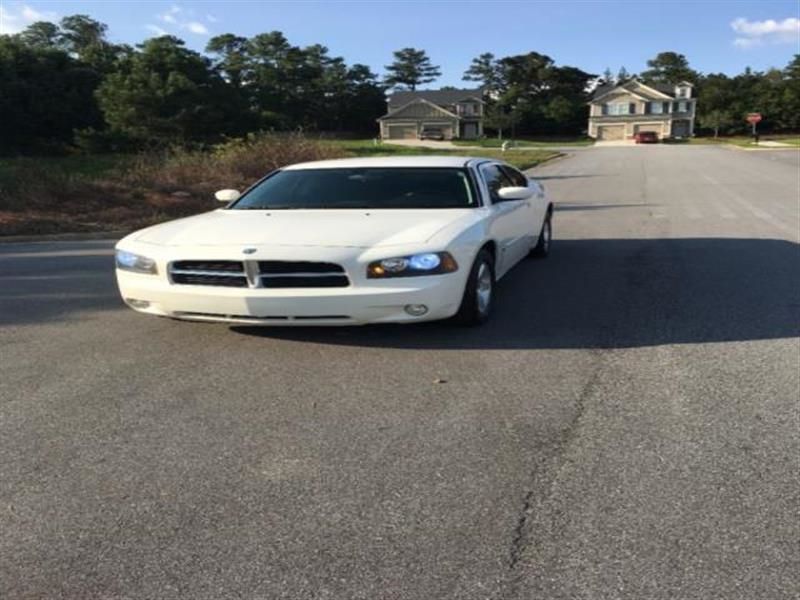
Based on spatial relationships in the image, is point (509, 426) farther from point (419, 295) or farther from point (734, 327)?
point (734, 327)

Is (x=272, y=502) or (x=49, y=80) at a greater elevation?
(x=49, y=80)

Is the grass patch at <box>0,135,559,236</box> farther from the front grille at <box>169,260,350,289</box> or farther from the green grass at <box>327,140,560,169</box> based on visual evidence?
the green grass at <box>327,140,560,169</box>

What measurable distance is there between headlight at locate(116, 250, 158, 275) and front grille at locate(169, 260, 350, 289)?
0.46m

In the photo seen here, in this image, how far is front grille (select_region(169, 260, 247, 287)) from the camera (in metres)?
4.94

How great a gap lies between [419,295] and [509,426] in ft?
4.38

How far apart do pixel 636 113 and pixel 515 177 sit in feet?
332

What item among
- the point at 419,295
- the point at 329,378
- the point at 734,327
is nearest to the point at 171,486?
the point at 329,378

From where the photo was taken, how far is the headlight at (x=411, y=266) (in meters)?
4.85

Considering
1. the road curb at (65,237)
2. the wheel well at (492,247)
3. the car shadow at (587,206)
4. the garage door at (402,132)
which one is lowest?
the garage door at (402,132)

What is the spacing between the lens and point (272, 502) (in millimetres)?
3062

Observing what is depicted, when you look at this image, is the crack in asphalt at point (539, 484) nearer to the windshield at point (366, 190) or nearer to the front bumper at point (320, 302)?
the front bumper at point (320, 302)

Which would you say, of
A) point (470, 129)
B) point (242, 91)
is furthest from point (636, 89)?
point (242, 91)

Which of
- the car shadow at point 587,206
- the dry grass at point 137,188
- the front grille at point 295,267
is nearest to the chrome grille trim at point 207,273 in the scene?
the front grille at point 295,267

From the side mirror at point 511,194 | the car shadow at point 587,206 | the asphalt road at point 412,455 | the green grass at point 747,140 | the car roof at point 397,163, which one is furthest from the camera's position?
the green grass at point 747,140
